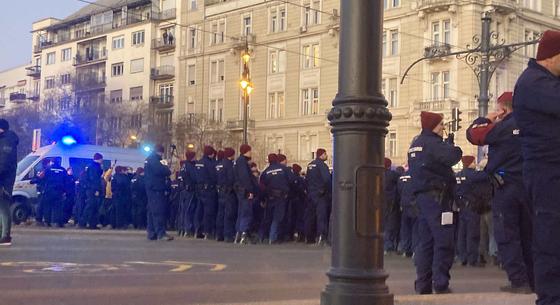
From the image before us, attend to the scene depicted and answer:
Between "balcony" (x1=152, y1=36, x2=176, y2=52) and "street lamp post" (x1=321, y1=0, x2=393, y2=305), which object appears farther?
"balcony" (x1=152, y1=36, x2=176, y2=52)

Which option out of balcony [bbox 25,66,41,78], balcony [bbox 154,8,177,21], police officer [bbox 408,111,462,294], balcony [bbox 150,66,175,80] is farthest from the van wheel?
balcony [bbox 25,66,41,78]

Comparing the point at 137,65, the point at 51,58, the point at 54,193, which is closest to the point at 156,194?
the point at 54,193

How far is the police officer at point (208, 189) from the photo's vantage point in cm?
1992

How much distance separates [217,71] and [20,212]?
42540mm

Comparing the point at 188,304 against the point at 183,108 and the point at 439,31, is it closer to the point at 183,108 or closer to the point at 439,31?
the point at 439,31

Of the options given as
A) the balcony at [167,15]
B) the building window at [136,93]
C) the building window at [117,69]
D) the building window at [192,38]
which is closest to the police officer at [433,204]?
the building window at [192,38]

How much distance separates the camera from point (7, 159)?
45.6 ft

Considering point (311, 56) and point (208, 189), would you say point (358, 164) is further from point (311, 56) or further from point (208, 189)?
point (311, 56)

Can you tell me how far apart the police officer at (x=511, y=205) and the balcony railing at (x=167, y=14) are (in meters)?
67.7

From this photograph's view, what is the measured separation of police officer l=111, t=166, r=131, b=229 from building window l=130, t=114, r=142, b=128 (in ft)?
153

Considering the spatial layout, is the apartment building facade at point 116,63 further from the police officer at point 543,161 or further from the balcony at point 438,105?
the police officer at point 543,161

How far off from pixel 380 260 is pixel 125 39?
257 ft

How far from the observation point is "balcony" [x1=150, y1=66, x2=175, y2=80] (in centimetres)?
7431

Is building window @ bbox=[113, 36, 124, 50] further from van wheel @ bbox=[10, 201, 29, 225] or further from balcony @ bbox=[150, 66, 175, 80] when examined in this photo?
van wheel @ bbox=[10, 201, 29, 225]
